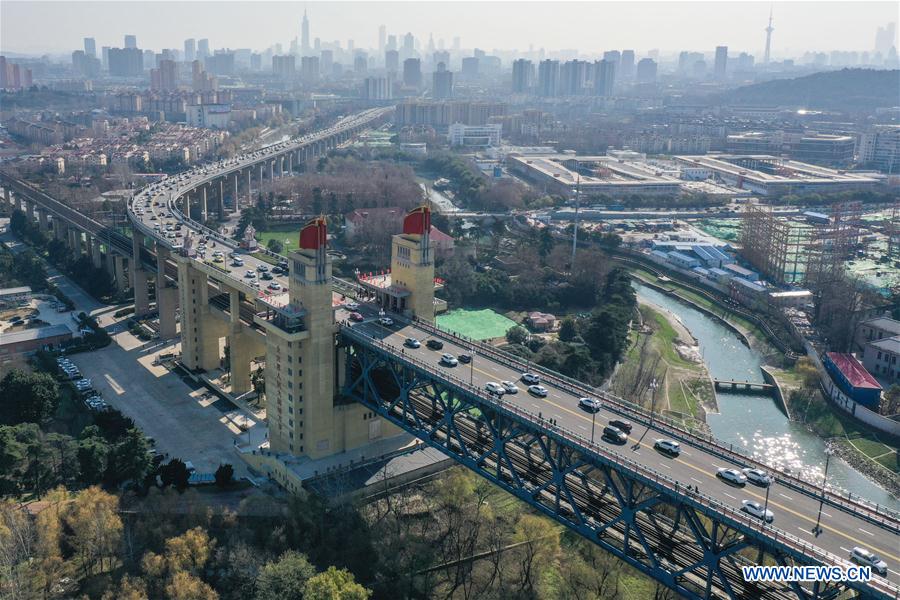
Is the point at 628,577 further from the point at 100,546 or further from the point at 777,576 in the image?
the point at 100,546

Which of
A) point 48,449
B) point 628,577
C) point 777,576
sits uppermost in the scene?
point 777,576

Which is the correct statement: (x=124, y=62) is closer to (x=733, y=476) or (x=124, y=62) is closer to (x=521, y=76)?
(x=521, y=76)

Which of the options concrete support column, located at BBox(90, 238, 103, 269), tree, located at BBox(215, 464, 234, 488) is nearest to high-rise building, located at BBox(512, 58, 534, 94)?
concrete support column, located at BBox(90, 238, 103, 269)

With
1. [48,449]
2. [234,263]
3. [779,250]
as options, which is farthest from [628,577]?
[779,250]

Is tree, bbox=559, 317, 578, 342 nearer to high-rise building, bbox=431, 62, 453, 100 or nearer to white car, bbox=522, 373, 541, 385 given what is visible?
white car, bbox=522, 373, 541, 385

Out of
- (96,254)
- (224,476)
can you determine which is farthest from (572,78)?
(224,476)

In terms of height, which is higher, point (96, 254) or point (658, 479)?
point (658, 479)
